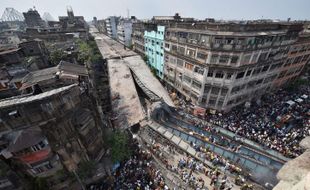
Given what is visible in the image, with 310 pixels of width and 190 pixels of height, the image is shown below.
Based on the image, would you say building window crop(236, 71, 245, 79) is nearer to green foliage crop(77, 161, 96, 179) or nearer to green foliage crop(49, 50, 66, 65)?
green foliage crop(77, 161, 96, 179)

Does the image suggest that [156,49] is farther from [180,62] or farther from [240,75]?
[240,75]

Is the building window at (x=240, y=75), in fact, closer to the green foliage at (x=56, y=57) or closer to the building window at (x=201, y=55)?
the building window at (x=201, y=55)

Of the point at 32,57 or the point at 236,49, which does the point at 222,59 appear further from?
the point at 32,57

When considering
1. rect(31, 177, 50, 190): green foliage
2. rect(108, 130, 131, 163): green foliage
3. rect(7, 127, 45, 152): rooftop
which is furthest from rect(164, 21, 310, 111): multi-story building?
rect(31, 177, 50, 190): green foliage

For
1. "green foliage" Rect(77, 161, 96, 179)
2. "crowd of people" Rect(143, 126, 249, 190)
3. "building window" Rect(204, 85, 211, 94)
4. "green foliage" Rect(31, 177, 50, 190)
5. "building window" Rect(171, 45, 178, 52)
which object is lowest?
"crowd of people" Rect(143, 126, 249, 190)

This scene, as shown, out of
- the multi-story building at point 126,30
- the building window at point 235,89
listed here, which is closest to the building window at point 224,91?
the building window at point 235,89

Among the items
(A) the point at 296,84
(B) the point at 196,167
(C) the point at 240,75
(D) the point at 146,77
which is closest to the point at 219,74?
(C) the point at 240,75
